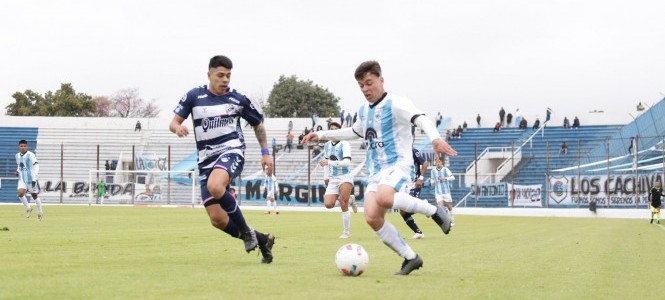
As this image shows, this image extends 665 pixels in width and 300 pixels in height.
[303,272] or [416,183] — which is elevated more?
[416,183]

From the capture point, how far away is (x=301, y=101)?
104125mm

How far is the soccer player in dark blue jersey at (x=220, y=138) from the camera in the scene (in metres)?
11.0

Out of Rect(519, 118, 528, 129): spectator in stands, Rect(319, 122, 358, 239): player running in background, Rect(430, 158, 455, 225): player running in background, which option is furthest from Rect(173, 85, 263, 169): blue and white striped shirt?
Rect(519, 118, 528, 129): spectator in stands

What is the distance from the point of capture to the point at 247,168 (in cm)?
6353

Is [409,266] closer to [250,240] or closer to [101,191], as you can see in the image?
[250,240]

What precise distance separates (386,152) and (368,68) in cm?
97

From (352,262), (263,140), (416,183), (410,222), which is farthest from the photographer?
(416,183)

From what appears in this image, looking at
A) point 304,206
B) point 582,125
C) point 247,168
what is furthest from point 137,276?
point 582,125

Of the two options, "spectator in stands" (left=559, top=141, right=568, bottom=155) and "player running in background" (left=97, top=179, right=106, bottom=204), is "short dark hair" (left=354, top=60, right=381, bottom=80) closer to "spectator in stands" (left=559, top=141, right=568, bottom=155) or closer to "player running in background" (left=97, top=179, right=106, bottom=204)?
"spectator in stands" (left=559, top=141, right=568, bottom=155)

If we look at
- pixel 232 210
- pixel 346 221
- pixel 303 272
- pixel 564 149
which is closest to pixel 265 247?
pixel 232 210

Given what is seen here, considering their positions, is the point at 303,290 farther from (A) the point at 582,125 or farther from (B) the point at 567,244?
(A) the point at 582,125

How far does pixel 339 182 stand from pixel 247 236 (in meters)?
8.52

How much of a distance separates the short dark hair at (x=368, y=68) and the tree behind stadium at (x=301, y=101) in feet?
306

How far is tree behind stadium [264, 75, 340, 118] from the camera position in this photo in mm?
104000
